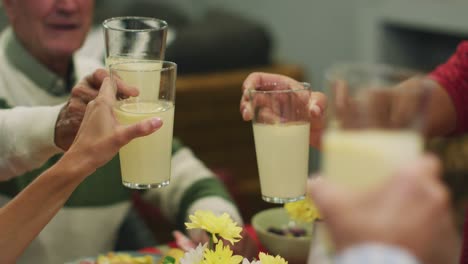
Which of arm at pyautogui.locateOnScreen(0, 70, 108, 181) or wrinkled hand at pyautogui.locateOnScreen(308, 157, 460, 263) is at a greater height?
wrinkled hand at pyautogui.locateOnScreen(308, 157, 460, 263)

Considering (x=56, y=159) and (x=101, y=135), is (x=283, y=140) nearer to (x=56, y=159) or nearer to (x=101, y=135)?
(x=101, y=135)

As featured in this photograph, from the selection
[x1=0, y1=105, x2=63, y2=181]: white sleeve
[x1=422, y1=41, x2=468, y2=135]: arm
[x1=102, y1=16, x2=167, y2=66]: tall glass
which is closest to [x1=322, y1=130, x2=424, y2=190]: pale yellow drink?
[x1=102, y1=16, x2=167, y2=66]: tall glass

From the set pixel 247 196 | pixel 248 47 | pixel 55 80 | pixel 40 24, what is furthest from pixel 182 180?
pixel 248 47

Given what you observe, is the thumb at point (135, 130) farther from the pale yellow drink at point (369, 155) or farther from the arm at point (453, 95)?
the arm at point (453, 95)

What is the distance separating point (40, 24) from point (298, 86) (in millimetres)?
802

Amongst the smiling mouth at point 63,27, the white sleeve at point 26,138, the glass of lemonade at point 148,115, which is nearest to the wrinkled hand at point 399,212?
the glass of lemonade at point 148,115

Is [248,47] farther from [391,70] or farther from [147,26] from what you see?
[391,70]

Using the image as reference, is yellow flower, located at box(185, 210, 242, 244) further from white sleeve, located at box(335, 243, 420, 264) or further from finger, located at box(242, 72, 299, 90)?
white sleeve, located at box(335, 243, 420, 264)

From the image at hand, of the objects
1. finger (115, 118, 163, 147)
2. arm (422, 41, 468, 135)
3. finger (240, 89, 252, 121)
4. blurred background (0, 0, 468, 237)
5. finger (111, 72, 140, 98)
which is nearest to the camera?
finger (115, 118, 163, 147)

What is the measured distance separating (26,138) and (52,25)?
17.2 inches

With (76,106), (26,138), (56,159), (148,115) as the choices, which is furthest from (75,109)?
(56,159)

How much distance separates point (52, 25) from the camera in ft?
5.62

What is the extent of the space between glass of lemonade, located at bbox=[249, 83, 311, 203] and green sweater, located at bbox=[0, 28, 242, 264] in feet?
1.40

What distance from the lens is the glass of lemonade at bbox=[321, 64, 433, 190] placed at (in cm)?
64
